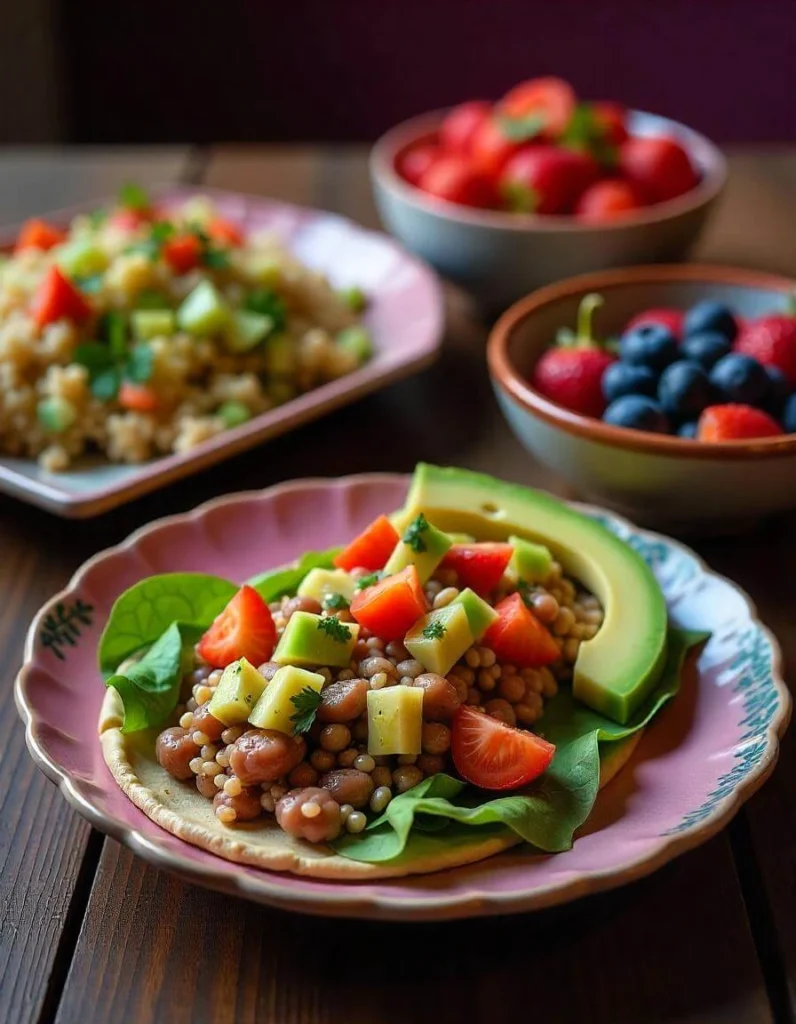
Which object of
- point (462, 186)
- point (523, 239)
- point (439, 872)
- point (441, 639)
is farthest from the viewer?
point (462, 186)

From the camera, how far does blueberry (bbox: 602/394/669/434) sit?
1478 mm

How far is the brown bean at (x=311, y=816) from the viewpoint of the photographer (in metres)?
0.98

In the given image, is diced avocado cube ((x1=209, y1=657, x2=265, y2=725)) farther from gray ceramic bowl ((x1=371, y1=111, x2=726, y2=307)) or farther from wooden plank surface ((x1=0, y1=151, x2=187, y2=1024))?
gray ceramic bowl ((x1=371, y1=111, x2=726, y2=307))

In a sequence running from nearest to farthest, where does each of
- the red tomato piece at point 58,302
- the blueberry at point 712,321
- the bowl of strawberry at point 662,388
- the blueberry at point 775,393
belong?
the bowl of strawberry at point 662,388 < the blueberry at point 775,393 < the blueberry at point 712,321 < the red tomato piece at point 58,302

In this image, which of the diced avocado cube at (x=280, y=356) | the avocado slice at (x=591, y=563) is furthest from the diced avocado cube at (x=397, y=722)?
the diced avocado cube at (x=280, y=356)

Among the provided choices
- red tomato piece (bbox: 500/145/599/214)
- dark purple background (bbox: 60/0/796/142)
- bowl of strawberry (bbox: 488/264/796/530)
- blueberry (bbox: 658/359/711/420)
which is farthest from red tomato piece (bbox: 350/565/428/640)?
dark purple background (bbox: 60/0/796/142)

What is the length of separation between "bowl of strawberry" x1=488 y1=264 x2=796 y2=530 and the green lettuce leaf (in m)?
0.41

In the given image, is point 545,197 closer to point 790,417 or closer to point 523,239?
point 523,239

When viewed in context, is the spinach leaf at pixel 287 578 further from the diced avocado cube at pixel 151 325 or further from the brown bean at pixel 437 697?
the diced avocado cube at pixel 151 325

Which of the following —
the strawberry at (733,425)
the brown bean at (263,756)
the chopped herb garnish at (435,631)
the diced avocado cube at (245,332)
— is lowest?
the diced avocado cube at (245,332)

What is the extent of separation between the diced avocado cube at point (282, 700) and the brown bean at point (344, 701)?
19 millimetres

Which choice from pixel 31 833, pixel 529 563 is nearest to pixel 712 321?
pixel 529 563

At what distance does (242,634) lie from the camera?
3.70 ft

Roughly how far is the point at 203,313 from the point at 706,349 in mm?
754
